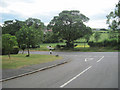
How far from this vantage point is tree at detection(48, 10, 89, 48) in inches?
1526

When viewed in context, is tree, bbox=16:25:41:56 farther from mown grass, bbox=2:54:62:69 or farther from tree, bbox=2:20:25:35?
tree, bbox=2:20:25:35

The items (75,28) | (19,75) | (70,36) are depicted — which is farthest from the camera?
(70,36)

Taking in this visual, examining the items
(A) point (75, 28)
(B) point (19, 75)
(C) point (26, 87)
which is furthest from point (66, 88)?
(A) point (75, 28)

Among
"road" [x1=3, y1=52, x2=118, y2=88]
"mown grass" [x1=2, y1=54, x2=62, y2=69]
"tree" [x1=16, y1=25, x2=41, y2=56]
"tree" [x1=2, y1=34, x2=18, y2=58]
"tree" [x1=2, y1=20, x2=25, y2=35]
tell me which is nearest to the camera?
"road" [x1=3, y1=52, x2=118, y2=88]

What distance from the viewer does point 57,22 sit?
40094 millimetres

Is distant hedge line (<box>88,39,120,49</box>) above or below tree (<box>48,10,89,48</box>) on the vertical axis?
below

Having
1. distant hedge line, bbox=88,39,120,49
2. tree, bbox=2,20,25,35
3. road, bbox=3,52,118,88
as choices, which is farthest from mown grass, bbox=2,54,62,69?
tree, bbox=2,20,25,35

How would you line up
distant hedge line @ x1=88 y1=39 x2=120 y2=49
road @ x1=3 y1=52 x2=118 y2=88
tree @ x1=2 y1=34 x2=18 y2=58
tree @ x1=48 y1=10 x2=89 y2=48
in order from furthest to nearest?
distant hedge line @ x1=88 y1=39 x2=120 y2=49 < tree @ x1=48 y1=10 x2=89 y2=48 < tree @ x1=2 y1=34 x2=18 y2=58 < road @ x1=3 y1=52 x2=118 y2=88

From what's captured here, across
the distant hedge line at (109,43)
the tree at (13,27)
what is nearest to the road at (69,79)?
the distant hedge line at (109,43)

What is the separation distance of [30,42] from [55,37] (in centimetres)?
1965

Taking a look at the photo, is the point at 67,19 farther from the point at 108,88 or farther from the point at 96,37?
the point at 108,88

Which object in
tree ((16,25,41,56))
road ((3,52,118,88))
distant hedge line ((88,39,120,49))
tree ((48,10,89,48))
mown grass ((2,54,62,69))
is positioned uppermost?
tree ((48,10,89,48))

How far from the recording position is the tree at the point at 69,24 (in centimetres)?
3875

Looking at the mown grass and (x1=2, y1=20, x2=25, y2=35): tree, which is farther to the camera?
(x1=2, y1=20, x2=25, y2=35): tree
